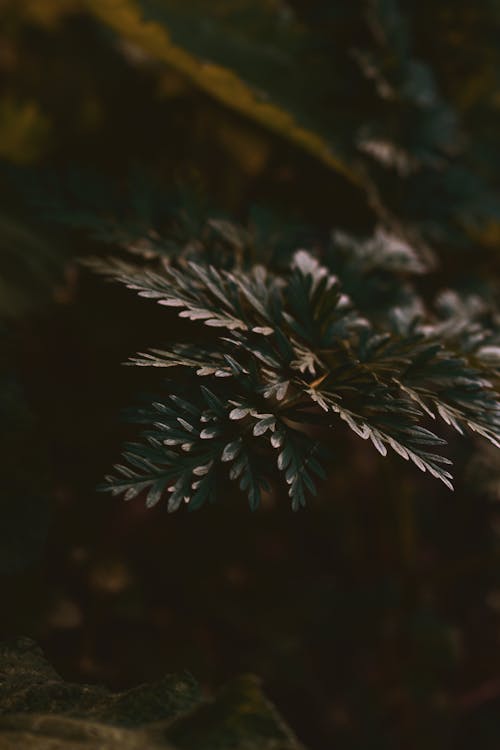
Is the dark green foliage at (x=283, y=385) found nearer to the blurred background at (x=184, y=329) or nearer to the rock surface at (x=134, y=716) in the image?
the rock surface at (x=134, y=716)

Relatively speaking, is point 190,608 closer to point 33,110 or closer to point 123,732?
point 123,732

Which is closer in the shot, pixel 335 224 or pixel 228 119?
pixel 335 224

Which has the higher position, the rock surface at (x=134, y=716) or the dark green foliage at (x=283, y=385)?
the dark green foliage at (x=283, y=385)

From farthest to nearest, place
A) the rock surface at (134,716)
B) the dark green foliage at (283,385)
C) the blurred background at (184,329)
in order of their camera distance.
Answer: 1. the blurred background at (184,329)
2. the dark green foliage at (283,385)
3. the rock surface at (134,716)

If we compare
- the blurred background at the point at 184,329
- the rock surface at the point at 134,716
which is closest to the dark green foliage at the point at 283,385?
the rock surface at the point at 134,716

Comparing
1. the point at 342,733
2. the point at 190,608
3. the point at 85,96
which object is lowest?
the point at 342,733

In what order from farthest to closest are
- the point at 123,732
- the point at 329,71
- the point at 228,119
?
the point at 228,119 < the point at 329,71 < the point at 123,732

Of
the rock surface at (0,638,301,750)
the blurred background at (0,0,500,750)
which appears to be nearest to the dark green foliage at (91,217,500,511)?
the rock surface at (0,638,301,750)

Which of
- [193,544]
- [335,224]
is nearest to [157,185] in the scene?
[335,224]
